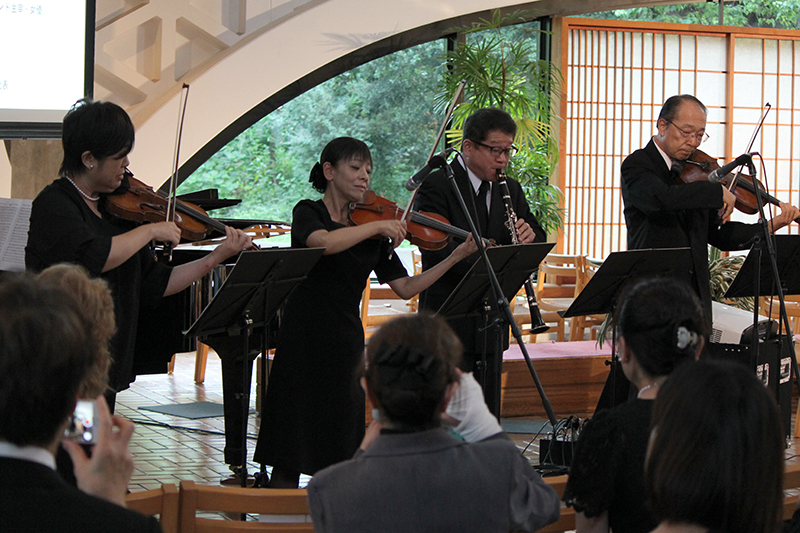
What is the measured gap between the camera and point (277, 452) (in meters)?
2.71

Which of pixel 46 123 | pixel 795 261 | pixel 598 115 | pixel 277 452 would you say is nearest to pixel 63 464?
pixel 277 452

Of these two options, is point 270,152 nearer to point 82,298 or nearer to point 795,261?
point 795,261

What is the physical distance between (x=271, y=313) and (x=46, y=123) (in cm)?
285

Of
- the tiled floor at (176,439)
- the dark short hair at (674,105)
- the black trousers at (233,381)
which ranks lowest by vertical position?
the tiled floor at (176,439)

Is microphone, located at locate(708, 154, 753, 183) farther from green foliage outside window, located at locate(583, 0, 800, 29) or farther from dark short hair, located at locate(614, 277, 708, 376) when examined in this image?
green foliage outside window, located at locate(583, 0, 800, 29)

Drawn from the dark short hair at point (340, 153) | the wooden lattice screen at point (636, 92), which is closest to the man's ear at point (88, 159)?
the dark short hair at point (340, 153)

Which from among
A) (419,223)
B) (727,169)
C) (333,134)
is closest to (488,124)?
(419,223)

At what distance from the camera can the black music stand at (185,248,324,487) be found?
8.41 ft

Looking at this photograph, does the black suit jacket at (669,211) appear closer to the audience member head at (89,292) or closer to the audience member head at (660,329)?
the audience member head at (660,329)

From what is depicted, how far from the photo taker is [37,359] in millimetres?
924

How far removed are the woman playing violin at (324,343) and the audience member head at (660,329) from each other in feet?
3.57

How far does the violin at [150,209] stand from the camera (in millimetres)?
2697

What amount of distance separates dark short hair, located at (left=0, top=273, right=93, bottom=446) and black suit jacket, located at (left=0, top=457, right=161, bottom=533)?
0.03 meters

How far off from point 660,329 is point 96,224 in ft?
5.37
